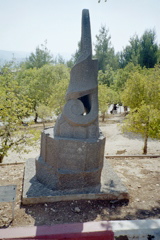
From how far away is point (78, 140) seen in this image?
213 inches

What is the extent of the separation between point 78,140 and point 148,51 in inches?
1231

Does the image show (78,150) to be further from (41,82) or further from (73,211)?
(41,82)

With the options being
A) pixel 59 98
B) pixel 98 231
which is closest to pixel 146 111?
pixel 98 231

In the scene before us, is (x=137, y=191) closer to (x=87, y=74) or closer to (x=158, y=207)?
(x=158, y=207)

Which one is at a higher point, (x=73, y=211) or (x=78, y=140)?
(x=78, y=140)

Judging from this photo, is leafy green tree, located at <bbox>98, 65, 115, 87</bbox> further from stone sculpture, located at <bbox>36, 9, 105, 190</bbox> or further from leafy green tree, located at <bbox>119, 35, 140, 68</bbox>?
stone sculpture, located at <bbox>36, 9, 105, 190</bbox>

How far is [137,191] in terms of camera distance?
5953mm

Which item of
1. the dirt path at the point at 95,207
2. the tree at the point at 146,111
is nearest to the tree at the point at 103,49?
the tree at the point at 146,111

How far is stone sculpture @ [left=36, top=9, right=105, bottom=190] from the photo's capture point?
5457 mm

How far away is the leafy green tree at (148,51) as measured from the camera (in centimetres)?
3238

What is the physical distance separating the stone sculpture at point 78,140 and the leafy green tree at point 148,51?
29.7 meters

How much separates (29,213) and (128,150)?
903 cm

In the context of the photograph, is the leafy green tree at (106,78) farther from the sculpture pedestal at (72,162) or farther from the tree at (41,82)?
the sculpture pedestal at (72,162)

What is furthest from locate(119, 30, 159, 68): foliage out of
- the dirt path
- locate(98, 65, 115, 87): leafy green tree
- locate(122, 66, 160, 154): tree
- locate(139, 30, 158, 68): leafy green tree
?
the dirt path
